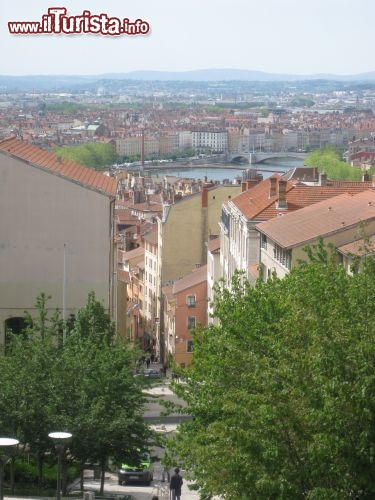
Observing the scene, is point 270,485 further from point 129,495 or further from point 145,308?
point 145,308

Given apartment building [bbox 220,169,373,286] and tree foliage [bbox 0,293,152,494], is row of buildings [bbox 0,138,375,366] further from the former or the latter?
tree foliage [bbox 0,293,152,494]

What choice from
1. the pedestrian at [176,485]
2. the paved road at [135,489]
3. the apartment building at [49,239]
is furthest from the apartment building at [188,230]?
the pedestrian at [176,485]

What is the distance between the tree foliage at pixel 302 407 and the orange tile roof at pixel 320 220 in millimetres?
12439

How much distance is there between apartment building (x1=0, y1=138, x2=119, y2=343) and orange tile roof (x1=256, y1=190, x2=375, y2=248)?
3.91 m

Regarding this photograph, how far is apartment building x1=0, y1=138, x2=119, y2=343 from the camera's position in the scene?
108ft

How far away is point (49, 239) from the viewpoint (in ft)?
109

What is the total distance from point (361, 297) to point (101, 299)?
17285mm

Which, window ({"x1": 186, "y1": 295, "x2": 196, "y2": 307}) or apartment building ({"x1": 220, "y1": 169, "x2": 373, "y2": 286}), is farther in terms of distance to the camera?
window ({"x1": 186, "y1": 295, "x2": 196, "y2": 307})

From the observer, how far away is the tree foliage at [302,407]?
13680 mm

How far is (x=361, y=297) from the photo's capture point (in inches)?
623

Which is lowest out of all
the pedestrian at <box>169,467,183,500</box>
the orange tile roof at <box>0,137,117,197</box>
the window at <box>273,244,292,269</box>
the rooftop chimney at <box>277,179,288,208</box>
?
the pedestrian at <box>169,467,183,500</box>

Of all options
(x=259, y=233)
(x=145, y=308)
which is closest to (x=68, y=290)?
(x=259, y=233)

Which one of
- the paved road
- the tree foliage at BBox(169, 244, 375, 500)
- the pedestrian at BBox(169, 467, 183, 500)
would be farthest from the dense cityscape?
the pedestrian at BBox(169, 467, 183, 500)

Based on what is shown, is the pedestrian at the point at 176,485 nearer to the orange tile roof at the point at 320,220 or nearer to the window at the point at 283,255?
the orange tile roof at the point at 320,220
